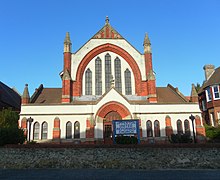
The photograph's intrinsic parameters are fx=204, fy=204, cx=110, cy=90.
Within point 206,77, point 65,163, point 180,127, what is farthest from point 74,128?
point 206,77

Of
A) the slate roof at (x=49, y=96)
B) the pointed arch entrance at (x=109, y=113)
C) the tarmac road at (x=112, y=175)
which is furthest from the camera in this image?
the slate roof at (x=49, y=96)

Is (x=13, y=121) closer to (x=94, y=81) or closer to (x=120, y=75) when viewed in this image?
(x=94, y=81)

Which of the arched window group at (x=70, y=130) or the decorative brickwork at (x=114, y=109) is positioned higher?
the decorative brickwork at (x=114, y=109)

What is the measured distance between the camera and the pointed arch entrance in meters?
26.6

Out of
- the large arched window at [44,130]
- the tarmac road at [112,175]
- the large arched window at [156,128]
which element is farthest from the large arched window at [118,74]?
the tarmac road at [112,175]

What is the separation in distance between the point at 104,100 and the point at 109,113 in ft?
6.26

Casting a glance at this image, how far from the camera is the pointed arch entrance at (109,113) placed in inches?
1047

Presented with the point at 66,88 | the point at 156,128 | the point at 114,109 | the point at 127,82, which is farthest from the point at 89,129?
the point at 127,82

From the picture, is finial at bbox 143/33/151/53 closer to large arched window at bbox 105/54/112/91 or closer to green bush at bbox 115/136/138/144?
large arched window at bbox 105/54/112/91

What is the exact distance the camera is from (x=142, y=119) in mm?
27109

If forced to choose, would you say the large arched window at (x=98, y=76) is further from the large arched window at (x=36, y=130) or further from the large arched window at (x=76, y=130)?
the large arched window at (x=36, y=130)

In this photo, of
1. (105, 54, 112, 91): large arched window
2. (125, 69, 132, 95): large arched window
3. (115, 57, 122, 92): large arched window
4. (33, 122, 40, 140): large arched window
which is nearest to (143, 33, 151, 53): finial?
(125, 69, 132, 95): large arched window

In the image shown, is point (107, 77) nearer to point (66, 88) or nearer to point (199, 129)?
point (66, 88)

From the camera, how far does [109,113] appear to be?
27078 millimetres
